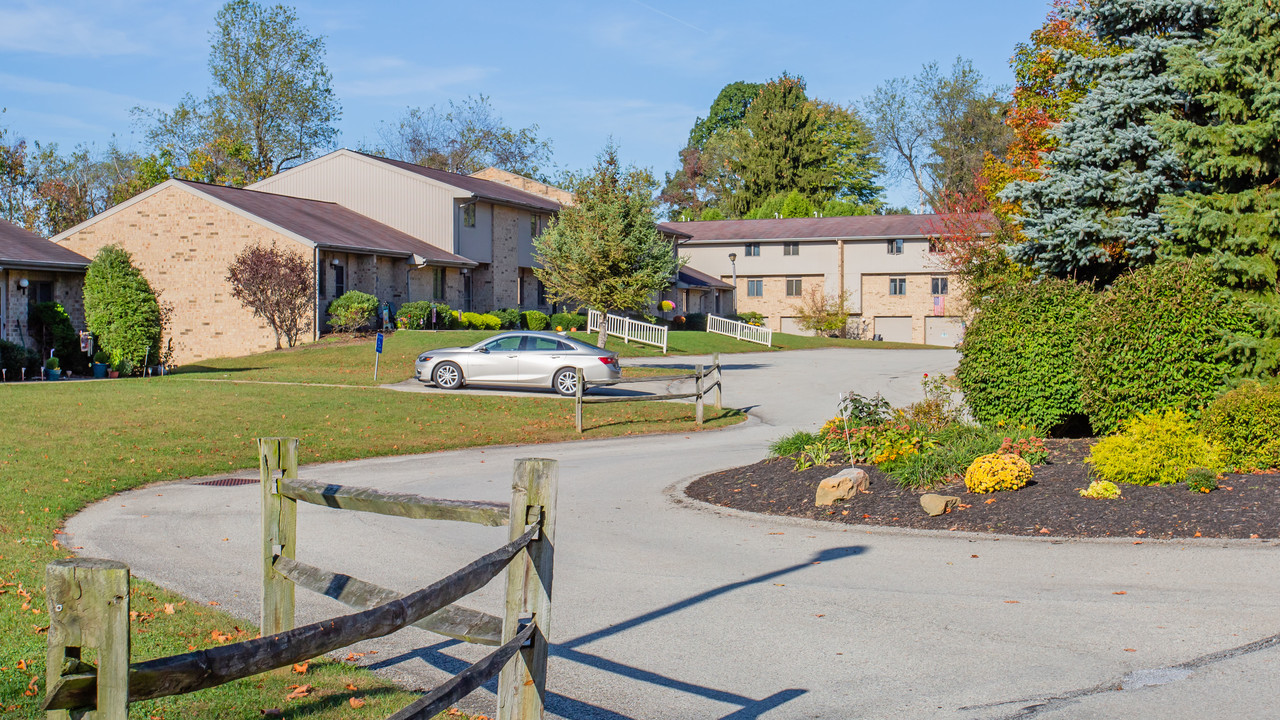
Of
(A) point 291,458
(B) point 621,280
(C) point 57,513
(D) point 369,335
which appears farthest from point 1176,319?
(D) point 369,335

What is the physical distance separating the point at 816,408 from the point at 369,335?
17394mm

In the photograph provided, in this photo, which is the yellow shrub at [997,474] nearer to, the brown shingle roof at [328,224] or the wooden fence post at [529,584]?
the wooden fence post at [529,584]

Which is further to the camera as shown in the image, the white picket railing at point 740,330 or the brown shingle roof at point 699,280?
the brown shingle roof at point 699,280

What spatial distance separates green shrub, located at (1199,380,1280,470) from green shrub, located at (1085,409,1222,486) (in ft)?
1.30

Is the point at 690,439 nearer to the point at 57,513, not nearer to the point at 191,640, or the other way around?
the point at 57,513

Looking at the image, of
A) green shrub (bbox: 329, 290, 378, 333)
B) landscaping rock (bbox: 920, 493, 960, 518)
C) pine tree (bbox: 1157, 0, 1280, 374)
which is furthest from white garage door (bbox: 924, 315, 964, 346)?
landscaping rock (bbox: 920, 493, 960, 518)

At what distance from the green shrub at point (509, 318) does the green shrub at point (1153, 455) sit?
32918 millimetres

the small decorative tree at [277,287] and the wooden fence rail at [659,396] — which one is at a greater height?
the small decorative tree at [277,287]

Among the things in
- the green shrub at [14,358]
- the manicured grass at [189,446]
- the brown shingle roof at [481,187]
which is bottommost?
the manicured grass at [189,446]

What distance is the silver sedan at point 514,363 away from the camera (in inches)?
957

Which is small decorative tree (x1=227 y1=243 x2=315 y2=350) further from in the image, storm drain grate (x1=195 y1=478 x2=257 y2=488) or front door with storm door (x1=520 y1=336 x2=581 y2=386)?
storm drain grate (x1=195 y1=478 x2=257 y2=488)

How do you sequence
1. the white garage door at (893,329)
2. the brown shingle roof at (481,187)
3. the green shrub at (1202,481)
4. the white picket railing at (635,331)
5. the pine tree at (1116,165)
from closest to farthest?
the green shrub at (1202,481) < the pine tree at (1116,165) < the white picket railing at (635,331) < the brown shingle roof at (481,187) < the white garage door at (893,329)

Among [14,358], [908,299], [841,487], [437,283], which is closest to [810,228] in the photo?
[908,299]

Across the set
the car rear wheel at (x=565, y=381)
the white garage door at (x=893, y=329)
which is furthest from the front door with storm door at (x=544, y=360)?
the white garage door at (x=893, y=329)
